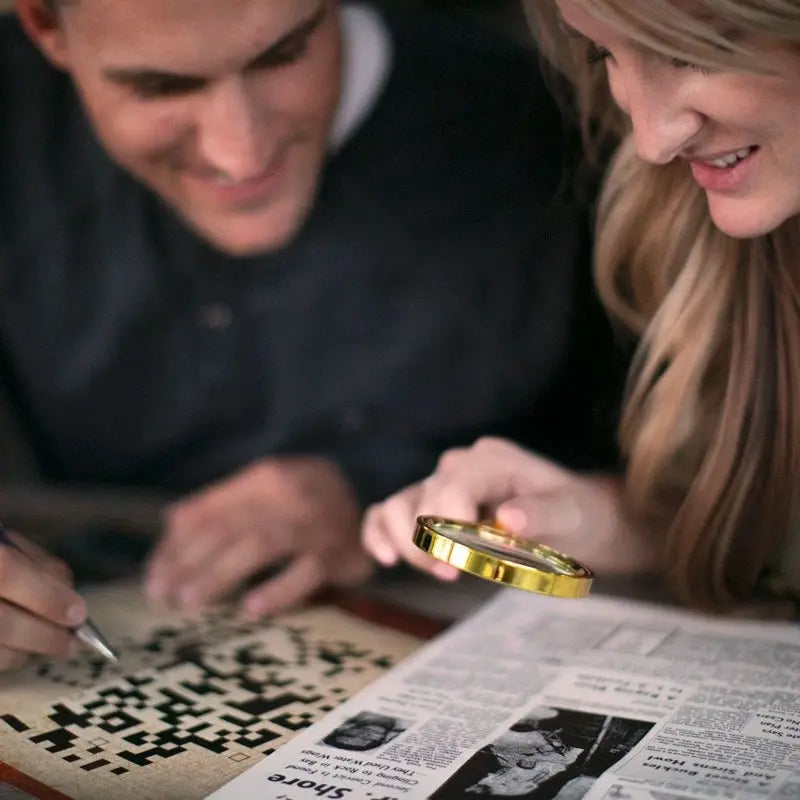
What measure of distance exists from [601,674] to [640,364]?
1.17ft

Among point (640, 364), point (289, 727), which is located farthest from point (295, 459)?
point (289, 727)

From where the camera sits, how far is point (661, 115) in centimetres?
80

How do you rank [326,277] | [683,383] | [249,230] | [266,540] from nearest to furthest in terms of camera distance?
[683,383] → [266,540] → [249,230] → [326,277]

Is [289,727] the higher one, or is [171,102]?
[171,102]

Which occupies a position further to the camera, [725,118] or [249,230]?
[249,230]

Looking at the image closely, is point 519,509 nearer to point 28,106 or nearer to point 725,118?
point 725,118

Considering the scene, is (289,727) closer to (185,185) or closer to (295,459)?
(295,459)

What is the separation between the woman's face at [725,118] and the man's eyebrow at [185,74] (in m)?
0.33

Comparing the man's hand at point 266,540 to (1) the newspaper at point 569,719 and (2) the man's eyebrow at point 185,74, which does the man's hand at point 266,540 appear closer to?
(1) the newspaper at point 569,719

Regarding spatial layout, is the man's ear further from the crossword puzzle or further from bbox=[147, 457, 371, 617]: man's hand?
the crossword puzzle

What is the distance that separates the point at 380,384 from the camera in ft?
4.51

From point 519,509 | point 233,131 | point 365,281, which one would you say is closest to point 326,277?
point 365,281

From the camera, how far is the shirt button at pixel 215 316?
1.36m

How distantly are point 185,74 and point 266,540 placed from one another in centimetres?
47
